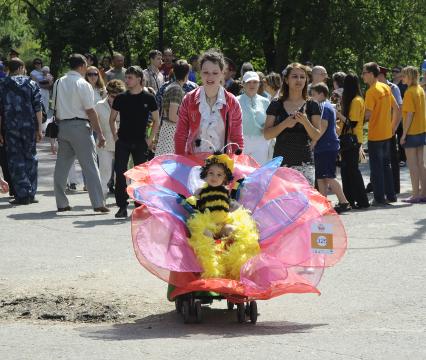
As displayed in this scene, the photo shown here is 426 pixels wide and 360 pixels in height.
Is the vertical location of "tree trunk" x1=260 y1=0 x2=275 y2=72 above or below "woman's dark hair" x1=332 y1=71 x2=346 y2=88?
above

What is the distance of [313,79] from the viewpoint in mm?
14961

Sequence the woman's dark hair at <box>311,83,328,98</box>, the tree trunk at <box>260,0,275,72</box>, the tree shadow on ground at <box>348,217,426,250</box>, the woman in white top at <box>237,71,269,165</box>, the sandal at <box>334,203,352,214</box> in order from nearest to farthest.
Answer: the tree shadow on ground at <box>348,217,426,250</box>, the woman in white top at <box>237,71,269,165</box>, the woman's dark hair at <box>311,83,328,98</box>, the sandal at <box>334,203,352,214</box>, the tree trunk at <box>260,0,275,72</box>

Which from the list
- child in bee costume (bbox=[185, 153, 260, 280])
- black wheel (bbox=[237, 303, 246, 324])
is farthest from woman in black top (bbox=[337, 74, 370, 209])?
black wheel (bbox=[237, 303, 246, 324])

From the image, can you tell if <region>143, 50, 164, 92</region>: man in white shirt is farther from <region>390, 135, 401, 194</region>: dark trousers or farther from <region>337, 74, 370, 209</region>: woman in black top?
<region>337, 74, 370, 209</region>: woman in black top

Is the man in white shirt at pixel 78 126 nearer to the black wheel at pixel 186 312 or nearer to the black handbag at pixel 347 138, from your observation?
the black handbag at pixel 347 138

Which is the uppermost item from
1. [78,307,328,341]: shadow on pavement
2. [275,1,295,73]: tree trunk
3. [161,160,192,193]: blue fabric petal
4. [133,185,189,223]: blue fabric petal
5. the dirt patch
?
[275,1,295,73]: tree trunk

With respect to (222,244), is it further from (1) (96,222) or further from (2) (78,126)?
(2) (78,126)

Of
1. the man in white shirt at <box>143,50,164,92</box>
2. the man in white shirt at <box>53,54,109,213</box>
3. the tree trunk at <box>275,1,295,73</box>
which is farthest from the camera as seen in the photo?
Answer: the tree trunk at <box>275,1,295,73</box>

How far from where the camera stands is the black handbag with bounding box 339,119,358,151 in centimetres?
1511

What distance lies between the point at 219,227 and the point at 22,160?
8589mm

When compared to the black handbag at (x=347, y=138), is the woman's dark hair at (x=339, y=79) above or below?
above

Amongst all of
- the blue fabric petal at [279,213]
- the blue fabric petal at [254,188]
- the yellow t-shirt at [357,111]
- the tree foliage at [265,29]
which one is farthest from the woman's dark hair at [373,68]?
the tree foliage at [265,29]

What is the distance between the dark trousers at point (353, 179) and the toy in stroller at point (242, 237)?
263 inches

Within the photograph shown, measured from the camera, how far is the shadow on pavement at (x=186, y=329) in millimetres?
7625
